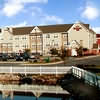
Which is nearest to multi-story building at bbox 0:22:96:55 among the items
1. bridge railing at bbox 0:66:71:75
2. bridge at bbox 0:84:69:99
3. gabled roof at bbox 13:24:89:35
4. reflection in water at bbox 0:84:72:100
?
gabled roof at bbox 13:24:89:35

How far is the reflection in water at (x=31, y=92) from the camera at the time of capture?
2945 cm

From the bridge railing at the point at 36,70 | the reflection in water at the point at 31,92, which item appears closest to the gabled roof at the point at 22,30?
the bridge railing at the point at 36,70

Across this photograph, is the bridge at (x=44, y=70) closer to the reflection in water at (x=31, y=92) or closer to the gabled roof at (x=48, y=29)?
the reflection in water at (x=31, y=92)

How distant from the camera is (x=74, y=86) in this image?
3088 centimetres

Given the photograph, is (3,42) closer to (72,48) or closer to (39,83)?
(72,48)

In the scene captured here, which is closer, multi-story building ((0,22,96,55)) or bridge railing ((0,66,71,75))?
bridge railing ((0,66,71,75))

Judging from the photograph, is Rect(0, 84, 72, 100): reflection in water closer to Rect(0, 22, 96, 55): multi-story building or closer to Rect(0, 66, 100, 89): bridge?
Rect(0, 66, 100, 89): bridge

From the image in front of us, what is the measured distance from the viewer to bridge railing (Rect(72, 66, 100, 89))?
79.0 ft

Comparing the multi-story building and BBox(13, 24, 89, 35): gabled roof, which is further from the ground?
BBox(13, 24, 89, 35): gabled roof

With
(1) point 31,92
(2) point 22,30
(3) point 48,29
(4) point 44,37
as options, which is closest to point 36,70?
(1) point 31,92

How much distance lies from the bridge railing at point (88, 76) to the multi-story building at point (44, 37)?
1757 inches

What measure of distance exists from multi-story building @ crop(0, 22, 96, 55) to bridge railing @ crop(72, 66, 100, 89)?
4463cm

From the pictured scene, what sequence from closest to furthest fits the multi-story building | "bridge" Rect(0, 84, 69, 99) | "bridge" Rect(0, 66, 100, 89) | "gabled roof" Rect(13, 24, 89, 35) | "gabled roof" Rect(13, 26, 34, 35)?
"bridge" Rect(0, 84, 69, 99), "bridge" Rect(0, 66, 100, 89), the multi-story building, "gabled roof" Rect(13, 24, 89, 35), "gabled roof" Rect(13, 26, 34, 35)

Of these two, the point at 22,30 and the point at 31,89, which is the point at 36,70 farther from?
the point at 22,30
